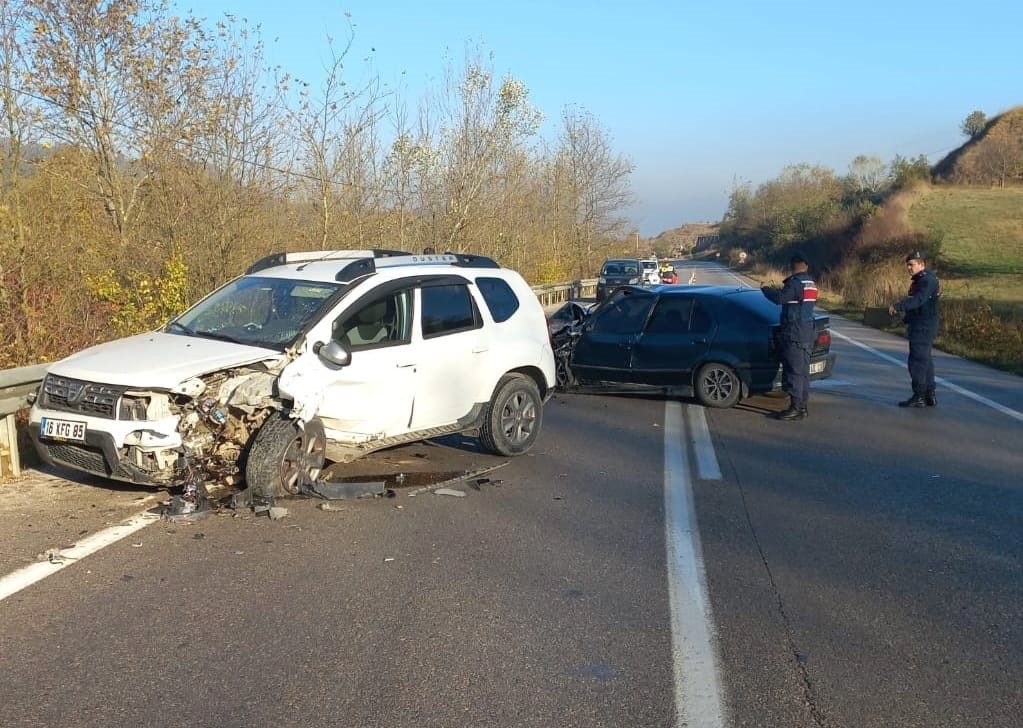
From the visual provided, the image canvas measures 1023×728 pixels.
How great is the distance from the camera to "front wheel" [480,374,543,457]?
8047 mm

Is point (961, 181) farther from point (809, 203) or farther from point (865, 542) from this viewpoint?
point (865, 542)

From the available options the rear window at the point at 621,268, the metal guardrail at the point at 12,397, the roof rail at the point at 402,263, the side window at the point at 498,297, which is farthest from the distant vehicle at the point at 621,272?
the metal guardrail at the point at 12,397

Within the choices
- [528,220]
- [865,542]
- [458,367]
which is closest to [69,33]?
[458,367]

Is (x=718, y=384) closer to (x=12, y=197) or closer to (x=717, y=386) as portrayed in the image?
(x=717, y=386)

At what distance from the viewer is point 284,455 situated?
6293 mm

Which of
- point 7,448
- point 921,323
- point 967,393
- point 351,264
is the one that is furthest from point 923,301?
point 7,448

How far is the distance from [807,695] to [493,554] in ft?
7.25

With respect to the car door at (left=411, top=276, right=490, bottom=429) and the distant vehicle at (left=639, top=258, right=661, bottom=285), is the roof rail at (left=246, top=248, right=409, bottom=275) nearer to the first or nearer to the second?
the car door at (left=411, top=276, right=490, bottom=429)

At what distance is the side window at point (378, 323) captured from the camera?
22.8 ft

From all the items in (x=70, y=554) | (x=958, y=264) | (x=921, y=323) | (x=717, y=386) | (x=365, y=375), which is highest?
(x=958, y=264)

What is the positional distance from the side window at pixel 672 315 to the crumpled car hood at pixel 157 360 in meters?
6.23

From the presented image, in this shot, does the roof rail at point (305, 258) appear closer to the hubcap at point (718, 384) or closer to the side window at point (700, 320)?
the side window at point (700, 320)

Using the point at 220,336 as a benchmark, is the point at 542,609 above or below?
below

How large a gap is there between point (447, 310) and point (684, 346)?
4.38m
